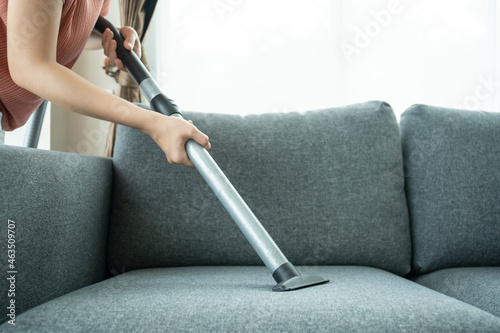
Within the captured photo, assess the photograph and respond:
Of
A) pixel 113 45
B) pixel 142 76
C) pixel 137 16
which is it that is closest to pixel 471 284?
pixel 142 76

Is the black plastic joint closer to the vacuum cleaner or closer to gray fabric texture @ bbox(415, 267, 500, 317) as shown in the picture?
the vacuum cleaner

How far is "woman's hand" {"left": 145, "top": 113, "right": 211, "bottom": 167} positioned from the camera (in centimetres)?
85

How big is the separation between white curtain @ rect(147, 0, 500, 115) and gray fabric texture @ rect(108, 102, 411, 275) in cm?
133

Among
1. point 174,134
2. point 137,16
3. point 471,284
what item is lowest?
point 471,284

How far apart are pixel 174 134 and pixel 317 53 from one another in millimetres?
1906

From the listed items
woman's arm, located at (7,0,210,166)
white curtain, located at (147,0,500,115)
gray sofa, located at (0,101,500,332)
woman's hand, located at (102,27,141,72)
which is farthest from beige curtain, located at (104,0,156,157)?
woman's arm, located at (7,0,210,166)

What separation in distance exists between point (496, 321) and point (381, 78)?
2.08 meters

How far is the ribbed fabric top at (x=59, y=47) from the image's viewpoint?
92 centimetres

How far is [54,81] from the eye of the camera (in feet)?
2.61

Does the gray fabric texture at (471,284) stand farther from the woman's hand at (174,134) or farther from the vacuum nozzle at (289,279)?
the woman's hand at (174,134)

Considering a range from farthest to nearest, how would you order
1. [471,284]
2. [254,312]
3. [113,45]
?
[113,45] → [471,284] → [254,312]

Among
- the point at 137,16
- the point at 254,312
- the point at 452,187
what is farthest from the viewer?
the point at 137,16

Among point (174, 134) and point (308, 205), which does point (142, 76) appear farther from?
point (308, 205)

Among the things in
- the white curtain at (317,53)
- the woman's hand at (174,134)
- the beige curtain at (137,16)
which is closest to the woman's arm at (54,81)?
the woman's hand at (174,134)
